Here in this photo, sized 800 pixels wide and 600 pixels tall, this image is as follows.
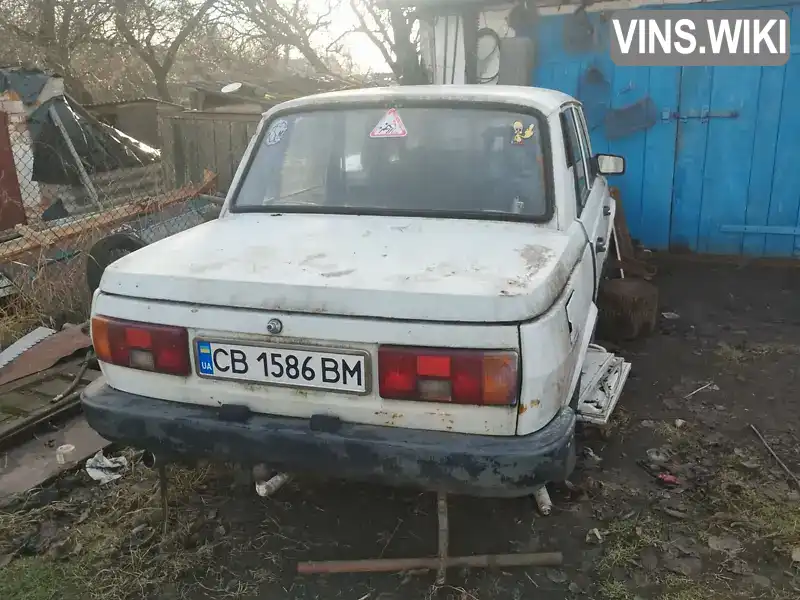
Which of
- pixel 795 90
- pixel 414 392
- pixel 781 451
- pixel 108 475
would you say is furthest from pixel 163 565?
pixel 795 90

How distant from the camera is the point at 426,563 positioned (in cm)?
269

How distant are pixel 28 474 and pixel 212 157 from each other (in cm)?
518

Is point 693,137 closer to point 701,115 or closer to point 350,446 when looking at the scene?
point 701,115

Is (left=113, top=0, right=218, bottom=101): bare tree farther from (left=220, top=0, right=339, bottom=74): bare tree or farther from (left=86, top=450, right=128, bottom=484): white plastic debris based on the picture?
(left=86, top=450, right=128, bottom=484): white plastic debris

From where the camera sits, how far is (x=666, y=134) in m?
7.03

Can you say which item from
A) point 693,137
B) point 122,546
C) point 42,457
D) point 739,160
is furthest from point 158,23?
point 122,546

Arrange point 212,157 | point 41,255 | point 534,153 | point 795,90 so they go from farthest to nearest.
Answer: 1. point 212,157
2. point 795,90
3. point 41,255
4. point 534,153

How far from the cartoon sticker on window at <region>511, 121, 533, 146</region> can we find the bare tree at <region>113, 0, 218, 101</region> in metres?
11.3

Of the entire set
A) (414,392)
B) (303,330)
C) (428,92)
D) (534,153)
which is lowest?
(414,392)

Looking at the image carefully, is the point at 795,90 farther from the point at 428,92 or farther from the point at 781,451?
the point at 428,92

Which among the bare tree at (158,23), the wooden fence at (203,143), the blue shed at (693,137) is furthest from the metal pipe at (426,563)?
the bare tree at (158,23)

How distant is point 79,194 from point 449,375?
23.9 ft

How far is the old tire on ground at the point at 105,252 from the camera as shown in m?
5.02

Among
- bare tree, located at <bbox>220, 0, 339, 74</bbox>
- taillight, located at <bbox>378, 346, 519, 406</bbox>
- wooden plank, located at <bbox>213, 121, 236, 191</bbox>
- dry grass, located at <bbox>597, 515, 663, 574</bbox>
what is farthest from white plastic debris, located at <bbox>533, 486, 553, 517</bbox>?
bare tree, located at <bbox>220, 0, 339, 74</bbox>
